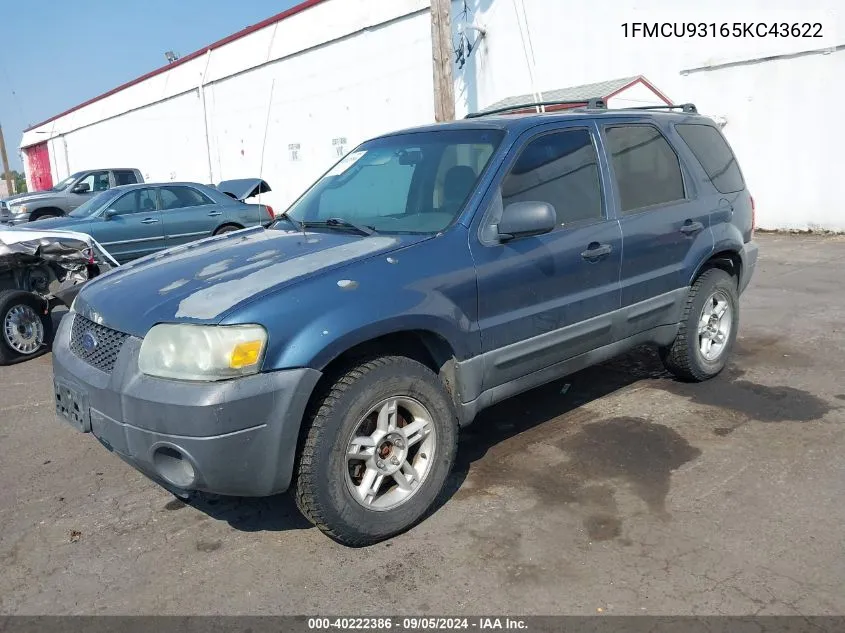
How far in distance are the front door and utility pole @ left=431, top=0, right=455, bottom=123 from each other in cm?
697

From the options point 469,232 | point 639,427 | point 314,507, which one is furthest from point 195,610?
point 639,427

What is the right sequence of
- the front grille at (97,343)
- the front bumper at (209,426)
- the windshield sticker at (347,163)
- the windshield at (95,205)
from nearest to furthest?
the front bumper at (209,426)
the front grille at (97,343)
the windshield sticker at (347,163)
the windshield at (95,205)

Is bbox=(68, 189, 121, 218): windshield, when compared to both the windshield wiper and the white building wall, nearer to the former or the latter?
the white building wall

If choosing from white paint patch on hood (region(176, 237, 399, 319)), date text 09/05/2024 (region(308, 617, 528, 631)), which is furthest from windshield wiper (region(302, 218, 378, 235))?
date text 09/05/2024 (region(308, 617, 528, 631))

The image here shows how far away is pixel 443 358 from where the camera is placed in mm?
3529

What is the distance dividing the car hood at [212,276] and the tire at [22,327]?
354 centimetres

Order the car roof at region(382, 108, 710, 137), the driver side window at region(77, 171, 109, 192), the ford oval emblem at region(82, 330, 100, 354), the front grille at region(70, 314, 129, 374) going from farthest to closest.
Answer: the driver side window at region(77, 171, 109, 192) < the car roof at region(382, 108, 710, 137) < the ford oval emblem at region(82, 330, 100, 354) < the front grille at region(70, 314, 129, 374)

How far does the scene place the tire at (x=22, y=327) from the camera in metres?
6.70

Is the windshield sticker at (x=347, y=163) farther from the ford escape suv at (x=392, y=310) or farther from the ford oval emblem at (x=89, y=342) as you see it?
the ford oval emblem at (x=89, y=342)

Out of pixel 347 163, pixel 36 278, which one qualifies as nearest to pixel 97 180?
pixel 36 278

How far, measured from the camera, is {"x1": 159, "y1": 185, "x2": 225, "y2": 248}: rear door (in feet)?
35.3

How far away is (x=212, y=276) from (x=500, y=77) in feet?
41.7

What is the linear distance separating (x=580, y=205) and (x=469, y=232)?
2.99ft

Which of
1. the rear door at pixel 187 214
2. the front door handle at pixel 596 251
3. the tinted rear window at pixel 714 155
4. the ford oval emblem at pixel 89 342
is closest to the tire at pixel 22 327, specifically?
the rear door at pixel 187 214
